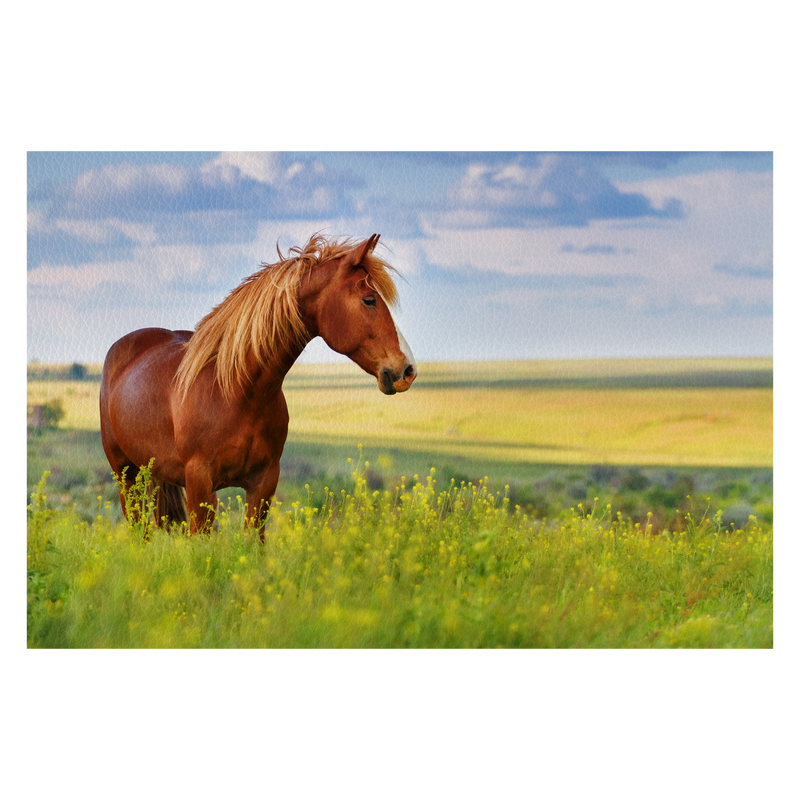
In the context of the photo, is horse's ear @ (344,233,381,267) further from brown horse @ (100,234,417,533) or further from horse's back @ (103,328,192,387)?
horse's back @ (103,328,192,387)

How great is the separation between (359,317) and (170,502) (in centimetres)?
212

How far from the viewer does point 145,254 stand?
16.3ft

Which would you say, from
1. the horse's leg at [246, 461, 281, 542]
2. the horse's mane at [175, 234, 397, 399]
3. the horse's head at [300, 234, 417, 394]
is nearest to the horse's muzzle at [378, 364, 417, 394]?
the horse's head at [300, 234, 417, 394]

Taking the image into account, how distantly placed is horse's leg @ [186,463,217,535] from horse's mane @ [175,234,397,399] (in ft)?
1.71

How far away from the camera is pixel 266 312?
15.5 ft

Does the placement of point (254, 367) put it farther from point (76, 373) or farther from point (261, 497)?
point (76, 373)

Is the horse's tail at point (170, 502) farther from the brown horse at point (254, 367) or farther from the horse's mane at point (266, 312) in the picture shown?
the horse's mane at point (266, 312)

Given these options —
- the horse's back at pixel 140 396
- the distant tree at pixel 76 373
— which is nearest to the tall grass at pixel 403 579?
the horse's back at pixel 140 396

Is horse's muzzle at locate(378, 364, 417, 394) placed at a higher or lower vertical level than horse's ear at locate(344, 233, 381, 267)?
lower

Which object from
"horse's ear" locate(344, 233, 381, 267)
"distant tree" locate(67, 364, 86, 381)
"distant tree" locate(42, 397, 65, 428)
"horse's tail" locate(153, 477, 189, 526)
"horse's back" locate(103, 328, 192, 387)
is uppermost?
"horse's ear" locate(344, 233, 381, 267)

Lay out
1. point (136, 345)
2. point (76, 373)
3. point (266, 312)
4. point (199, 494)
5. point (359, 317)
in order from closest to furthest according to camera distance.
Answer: point (359, 317) → point (266, 312) → point (199, 494) → point (76, 373) → point (136, 345)

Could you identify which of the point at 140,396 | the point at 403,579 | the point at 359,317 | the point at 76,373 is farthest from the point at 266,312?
the point at 403,579

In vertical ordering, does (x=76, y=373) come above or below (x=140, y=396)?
above

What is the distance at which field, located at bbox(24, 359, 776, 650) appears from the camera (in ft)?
14.9
